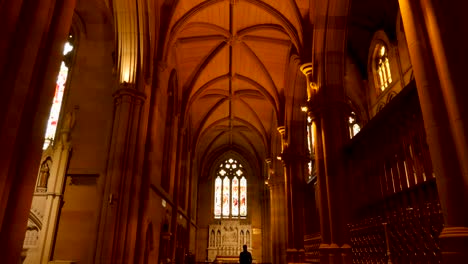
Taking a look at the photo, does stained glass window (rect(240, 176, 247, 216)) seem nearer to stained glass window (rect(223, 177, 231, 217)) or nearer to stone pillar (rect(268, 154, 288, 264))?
stained glass window (rect(223, 177, 231, 217))

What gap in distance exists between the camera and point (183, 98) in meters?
15.2

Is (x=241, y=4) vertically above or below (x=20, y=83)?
above

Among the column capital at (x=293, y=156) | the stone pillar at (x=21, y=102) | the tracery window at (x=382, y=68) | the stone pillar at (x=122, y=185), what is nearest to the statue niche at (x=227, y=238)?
the column capital at (x=293, y=156)

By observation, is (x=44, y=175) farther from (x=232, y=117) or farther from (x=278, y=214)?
(x=232, y=117)

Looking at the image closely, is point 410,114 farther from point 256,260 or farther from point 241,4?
point 256,260

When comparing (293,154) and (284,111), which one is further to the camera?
(284,111)

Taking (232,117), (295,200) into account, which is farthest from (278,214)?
(232,117)

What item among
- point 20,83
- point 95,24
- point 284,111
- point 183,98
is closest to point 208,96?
point 183,98

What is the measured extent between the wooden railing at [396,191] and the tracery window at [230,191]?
58.6ft

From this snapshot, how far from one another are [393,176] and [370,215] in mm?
1185

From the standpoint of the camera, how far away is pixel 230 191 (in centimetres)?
2522

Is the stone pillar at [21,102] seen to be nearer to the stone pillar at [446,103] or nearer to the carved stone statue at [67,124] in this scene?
the stone pillar at [446,103]

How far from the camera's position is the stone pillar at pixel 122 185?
23.0 ft

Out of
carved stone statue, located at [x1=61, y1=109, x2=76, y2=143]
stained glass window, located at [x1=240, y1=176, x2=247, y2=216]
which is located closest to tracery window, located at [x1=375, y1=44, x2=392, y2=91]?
carved stone statue, located at [x1=61, y1=109, x2=76, y2=143]
